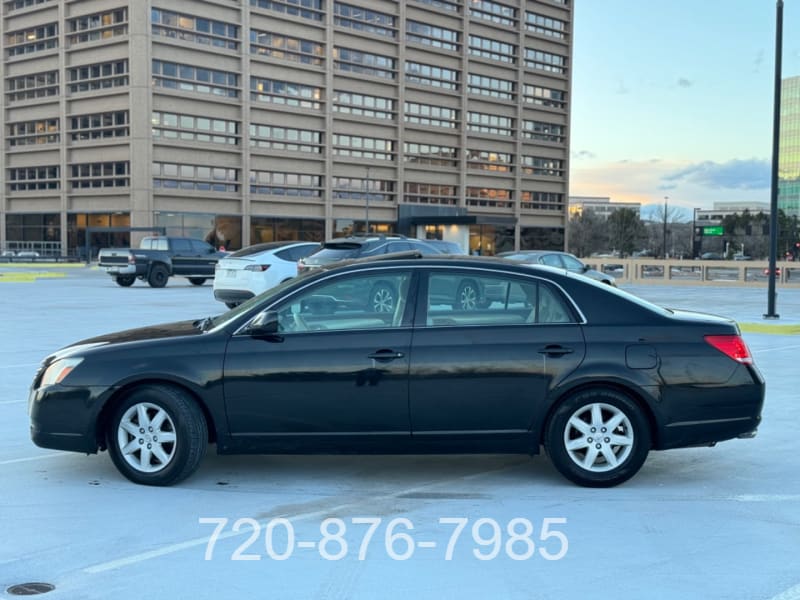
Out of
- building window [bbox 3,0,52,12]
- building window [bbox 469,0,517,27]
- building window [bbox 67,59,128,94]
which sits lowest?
building window [bbox 67,59,128,94]

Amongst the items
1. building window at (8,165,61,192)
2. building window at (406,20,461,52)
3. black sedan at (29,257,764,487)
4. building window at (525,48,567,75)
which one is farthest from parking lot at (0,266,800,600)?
building window at (525,48,567,75)

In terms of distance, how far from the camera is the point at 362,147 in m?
81.8

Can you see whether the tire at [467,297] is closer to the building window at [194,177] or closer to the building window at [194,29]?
the building window at [194,177]

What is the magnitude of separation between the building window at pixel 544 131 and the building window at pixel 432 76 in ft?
37.6

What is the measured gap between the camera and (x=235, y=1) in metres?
71.7

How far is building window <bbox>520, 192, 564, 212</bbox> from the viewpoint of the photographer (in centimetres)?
9731

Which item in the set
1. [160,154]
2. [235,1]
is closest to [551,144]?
[235,1]

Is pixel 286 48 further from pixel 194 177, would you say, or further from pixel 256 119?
pixel 194 177

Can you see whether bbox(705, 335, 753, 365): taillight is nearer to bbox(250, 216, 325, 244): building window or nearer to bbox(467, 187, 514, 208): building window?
bbox(250, 216, 325, 244): building window

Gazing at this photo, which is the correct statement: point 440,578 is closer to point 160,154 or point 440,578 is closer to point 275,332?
point 275,332

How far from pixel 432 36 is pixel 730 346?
8563 centimetres

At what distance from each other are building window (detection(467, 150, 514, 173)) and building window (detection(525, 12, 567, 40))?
15101 millimetres

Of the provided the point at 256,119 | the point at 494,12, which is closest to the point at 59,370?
the point at 256,119

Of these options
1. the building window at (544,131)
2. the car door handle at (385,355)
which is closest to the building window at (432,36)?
the building window at (544,131)
